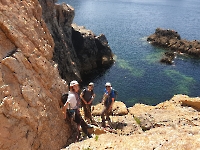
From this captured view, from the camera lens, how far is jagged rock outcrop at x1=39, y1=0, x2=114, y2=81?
43.7m

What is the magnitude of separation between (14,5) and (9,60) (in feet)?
13.7

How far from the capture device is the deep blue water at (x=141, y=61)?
45219 mm

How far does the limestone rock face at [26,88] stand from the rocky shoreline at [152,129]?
5.36 ft

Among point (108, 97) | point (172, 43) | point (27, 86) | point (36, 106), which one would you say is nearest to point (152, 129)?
point (108, 97)

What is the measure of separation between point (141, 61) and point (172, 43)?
19.9 metres

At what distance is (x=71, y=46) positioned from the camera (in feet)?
179

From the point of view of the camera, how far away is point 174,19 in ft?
369

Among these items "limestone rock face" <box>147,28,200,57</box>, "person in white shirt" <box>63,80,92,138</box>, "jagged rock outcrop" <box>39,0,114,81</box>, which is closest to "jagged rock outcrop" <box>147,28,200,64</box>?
"limestone rock face" <box>147,28,200,57</box>

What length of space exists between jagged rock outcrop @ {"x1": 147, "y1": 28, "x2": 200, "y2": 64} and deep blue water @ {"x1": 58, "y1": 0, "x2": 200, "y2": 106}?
2772 millimetres

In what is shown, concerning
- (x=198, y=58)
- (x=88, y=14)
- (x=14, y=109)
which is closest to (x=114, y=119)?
(x=14, y=109)

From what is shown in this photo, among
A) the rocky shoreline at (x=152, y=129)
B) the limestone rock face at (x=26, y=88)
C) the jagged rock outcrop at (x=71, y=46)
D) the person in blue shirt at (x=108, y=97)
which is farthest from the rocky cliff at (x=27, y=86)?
the jagged rock outcrop at (x=71, y=46)

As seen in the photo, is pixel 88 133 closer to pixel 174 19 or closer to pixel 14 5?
pixel 14 5

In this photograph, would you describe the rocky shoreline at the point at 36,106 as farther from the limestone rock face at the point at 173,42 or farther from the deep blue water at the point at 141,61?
the limestone rock face at the point at 173,42

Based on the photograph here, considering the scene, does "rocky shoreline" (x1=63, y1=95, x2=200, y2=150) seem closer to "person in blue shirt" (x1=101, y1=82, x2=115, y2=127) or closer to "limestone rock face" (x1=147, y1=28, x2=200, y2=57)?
"person in blue shirt" (x1=101, y1=82, x2=115, y2=127)
